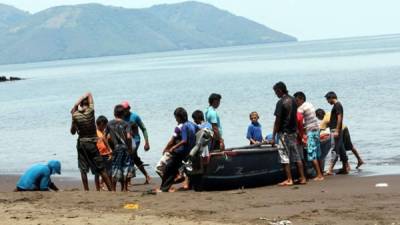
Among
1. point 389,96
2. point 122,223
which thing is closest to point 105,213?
point 122,223

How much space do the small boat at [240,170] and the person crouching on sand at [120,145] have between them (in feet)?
3.47

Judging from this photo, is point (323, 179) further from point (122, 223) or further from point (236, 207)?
point (122, 223)

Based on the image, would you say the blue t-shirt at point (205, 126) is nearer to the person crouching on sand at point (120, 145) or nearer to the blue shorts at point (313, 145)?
the person crouching on sand at point (120, 145)

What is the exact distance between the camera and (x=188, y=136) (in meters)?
11.6

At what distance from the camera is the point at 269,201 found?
1044 cm

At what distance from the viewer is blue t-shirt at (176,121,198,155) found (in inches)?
457

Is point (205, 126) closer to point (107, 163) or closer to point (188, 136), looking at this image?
point (188, 136)

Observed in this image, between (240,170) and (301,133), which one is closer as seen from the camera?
(240,170)

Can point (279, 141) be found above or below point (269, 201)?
above

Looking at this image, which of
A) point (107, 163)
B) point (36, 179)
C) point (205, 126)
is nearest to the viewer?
point (36, 179)

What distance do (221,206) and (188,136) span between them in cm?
193

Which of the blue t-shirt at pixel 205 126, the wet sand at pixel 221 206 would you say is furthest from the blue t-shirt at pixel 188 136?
the wet sand at pixel 221 206

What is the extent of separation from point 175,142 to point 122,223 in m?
3.53

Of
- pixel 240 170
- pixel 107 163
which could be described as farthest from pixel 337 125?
pixel 107 163
